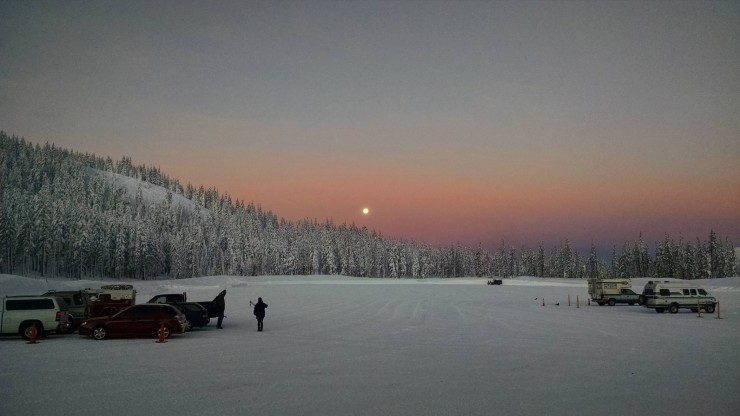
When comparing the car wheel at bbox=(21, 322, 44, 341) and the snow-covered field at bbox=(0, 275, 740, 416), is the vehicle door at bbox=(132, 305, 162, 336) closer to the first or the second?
the snow-covered field at bbox=(0, 275, 740, 416)

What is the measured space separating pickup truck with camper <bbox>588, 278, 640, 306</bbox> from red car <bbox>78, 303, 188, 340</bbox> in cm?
3874

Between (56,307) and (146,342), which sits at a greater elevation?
(56,307)

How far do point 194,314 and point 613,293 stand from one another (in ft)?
126

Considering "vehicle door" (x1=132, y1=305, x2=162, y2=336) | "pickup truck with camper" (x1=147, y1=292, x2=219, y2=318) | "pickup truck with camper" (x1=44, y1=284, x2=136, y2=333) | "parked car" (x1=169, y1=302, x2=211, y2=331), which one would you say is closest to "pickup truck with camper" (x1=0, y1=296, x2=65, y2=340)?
"pickup truck with camper" (x1=44, y1=284, x2=136, y2=333)

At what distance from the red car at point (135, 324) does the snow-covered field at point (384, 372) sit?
0.77 meters

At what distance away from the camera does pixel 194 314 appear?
26.6 metres

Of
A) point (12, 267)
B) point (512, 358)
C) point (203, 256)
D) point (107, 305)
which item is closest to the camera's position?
point (512, 358)

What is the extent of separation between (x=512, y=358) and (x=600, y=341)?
22.3ft

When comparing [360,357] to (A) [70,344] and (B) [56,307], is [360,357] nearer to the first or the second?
(A) [70,344]

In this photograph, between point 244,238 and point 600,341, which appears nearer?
point 600,341

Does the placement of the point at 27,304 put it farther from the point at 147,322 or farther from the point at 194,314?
the point at 194,314

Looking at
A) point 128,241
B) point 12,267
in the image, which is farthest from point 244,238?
point 12,267

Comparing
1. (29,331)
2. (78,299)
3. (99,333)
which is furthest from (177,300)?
(29,331)

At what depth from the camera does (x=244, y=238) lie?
623 feet
